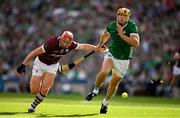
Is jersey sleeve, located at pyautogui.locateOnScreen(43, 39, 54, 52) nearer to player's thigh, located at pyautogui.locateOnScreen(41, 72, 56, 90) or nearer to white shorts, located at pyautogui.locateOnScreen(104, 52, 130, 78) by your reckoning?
player's thigh, located at pyautogui.locateOnScreen(41, 72, 56, 90)

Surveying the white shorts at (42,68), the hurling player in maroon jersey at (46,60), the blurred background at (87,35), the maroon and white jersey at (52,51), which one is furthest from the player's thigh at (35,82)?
the blurred background at (87,35)

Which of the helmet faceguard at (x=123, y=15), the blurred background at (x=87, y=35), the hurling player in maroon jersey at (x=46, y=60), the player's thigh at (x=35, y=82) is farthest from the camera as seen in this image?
the blurred background at (x=87, y=35)

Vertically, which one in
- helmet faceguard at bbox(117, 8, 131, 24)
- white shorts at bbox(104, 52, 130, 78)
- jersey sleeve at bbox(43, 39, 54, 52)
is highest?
helmet faceguard at bbox(117, 8, 131, 24)

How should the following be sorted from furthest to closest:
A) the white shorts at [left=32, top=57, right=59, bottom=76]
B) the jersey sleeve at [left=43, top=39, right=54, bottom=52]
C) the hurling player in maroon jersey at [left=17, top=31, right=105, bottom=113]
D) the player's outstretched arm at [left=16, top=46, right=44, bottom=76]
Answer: the white shorts at [left=32, top=57, right=59, bottom=76] < the jersey sleeve at [left=43, top=39, right=54, bottom=52] < the hurling player in maroon jersey at [left=17, top=31, right=105, bottom=113] < the player's outstretched arm at [left=16, top=46, right=44, bottom=76]

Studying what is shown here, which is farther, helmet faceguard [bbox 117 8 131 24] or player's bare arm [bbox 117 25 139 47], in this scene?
helmet faceguard [bbox 117 8 131 24]

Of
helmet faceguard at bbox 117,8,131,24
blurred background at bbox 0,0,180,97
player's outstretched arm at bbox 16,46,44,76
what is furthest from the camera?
blurred background at bbox 0,0,180,97

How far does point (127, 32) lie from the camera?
48.2ft

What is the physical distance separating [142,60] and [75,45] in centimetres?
1232

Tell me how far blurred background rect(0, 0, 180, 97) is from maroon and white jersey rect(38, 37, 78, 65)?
35.4ft

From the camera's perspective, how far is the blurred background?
27031mm

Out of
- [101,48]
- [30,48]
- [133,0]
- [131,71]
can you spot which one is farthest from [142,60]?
[101,48]

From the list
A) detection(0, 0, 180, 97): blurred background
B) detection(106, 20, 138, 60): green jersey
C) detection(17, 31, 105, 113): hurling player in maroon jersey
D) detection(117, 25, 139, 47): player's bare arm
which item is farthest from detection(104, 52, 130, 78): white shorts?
detection(0, 0, 180, 97): blurred background

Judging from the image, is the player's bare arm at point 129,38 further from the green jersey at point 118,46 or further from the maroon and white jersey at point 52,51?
→ the maroon and white jersey at point 52,51

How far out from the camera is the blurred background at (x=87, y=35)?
88.7 feet
